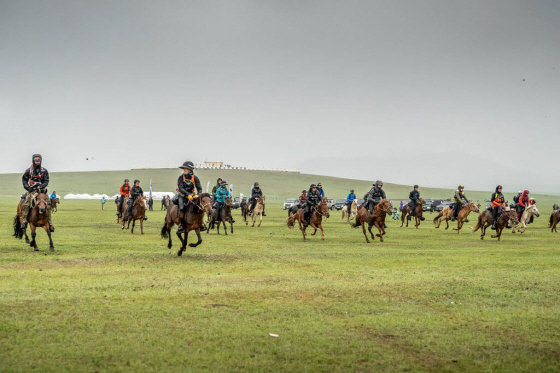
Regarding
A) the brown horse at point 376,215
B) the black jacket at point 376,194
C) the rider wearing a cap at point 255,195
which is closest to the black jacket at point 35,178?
the brown horse at point 376,215

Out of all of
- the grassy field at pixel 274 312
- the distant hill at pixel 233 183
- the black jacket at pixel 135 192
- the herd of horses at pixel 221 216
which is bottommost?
the grassy field at pixel 274 312

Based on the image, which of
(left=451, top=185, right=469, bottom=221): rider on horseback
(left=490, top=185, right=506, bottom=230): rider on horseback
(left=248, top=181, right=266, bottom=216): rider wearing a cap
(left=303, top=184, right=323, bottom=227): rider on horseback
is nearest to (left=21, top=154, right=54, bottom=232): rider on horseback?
(left=303, top=184, right=323, bottom=227): rider on horseback

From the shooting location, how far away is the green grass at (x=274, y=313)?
6574mm

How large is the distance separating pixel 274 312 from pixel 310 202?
14600mm

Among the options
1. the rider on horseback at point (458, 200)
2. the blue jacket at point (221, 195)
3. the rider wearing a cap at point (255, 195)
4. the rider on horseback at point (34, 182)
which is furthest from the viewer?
the rider wearing a cap at point (255, 195)

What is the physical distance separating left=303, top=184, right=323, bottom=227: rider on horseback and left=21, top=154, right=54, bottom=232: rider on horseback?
1044 cm

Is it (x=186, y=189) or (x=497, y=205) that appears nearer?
(x=186, y=189)

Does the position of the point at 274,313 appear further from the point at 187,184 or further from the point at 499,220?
the point at 499,220

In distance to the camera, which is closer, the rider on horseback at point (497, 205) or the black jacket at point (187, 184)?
the black jacket at point (187, 184)

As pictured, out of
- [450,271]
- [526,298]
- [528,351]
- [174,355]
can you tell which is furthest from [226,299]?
[450,271]

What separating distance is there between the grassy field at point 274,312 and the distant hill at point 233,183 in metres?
125

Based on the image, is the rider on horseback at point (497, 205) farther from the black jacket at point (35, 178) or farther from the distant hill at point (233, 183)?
the distant hill at point (233, 183)

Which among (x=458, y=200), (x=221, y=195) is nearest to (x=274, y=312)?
(x=221, y=195)

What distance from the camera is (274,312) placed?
351 inches
